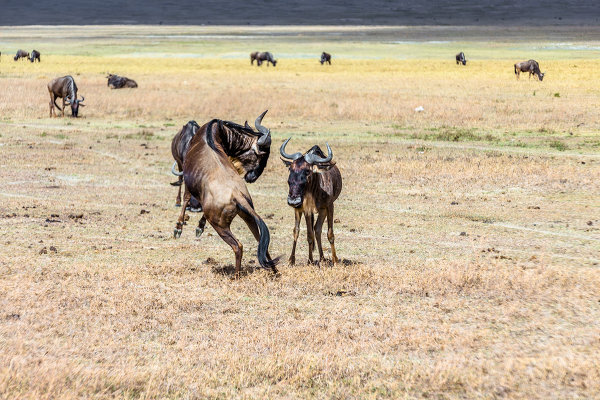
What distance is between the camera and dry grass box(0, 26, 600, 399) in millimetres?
7617

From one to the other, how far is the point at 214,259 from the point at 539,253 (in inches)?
211

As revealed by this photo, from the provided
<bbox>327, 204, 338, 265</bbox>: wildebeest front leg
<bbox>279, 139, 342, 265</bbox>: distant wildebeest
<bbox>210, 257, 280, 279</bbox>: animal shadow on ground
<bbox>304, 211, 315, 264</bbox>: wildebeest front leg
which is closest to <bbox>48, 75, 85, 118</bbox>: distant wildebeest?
<bbox>210, 257, 280, 279</bbox>: animal shadow on ground

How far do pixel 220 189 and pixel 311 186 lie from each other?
1421 mm

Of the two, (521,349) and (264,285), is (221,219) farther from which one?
(521,349)

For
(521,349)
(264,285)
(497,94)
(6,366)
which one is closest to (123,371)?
(6,366)

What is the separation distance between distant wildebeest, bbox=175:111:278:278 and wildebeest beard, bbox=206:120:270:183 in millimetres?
159

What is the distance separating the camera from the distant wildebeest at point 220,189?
10.8 m

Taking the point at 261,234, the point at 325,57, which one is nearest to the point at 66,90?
the point at 261,234

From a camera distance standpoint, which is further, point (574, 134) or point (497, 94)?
point (497, 94)

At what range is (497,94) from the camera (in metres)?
40.8

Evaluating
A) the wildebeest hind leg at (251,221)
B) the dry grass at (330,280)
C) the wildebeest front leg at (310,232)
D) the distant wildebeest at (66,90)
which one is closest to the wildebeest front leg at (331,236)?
the wildebeest front leg at (310,232)

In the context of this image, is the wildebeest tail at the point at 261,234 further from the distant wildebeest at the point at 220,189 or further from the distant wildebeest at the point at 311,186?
the distant wildebeest at the point at 311,186

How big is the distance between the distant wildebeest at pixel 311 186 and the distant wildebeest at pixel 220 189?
0.63 metres

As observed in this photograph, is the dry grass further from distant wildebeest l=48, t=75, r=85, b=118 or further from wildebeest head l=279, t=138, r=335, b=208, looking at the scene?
distant wildebeest l=48, t=75, r=85, b=118
